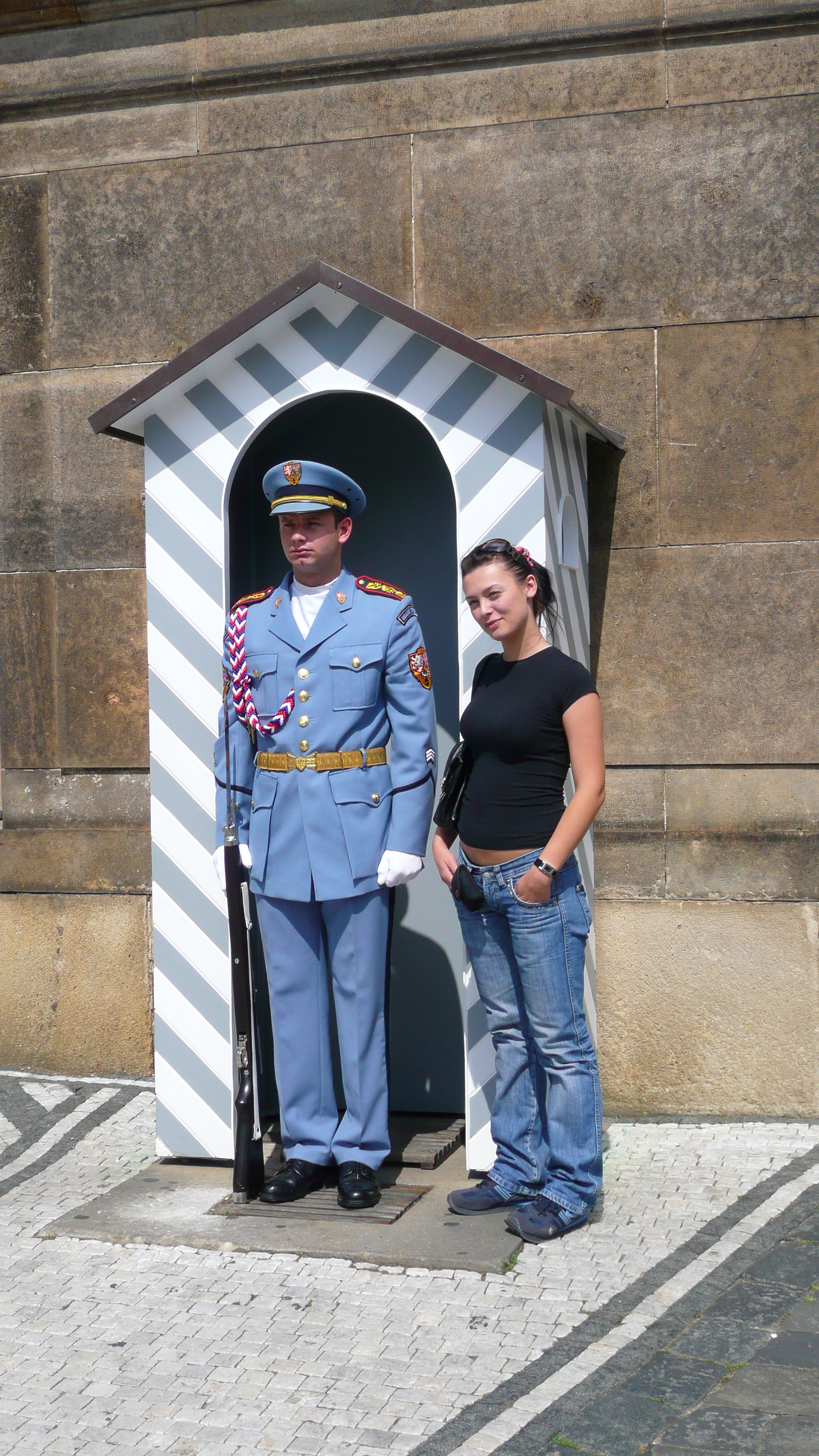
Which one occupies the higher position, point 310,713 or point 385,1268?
point 310,713

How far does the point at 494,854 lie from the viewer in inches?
154

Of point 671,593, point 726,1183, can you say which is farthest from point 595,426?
point 726,1183

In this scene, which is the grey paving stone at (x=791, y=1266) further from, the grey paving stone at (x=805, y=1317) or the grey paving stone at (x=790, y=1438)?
the grey paving stone at (x=790, y=1438)

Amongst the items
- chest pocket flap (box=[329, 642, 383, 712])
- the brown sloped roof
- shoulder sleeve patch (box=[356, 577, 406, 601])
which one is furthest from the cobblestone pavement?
the brown sloped roof

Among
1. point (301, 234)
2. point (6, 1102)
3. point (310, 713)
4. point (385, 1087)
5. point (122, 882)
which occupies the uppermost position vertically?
point (301, 234)

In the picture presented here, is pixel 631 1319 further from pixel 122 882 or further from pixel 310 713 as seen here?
pixel 122 882

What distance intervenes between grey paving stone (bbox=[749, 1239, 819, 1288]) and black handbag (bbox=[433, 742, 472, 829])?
4.62ft

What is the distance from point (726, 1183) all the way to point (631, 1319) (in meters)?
1.06

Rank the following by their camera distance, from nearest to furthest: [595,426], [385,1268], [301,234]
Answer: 1. [385,1268]
2. [595,426]
3. [301,234]

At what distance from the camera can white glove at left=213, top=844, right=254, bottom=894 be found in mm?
4234

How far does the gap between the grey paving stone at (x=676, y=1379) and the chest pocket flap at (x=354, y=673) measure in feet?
6.23

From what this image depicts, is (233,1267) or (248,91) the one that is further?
(248,91)

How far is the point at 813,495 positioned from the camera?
5023 mm

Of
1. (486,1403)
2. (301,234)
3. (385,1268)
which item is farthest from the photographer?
(301,234)
